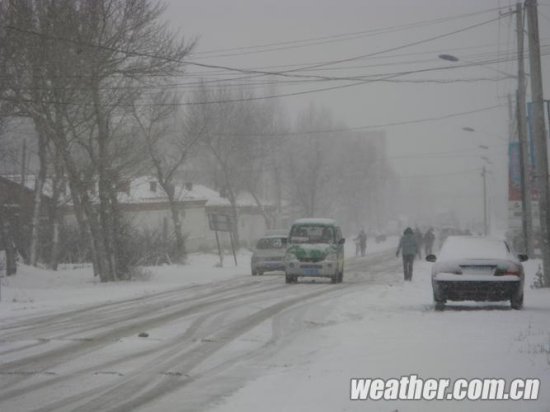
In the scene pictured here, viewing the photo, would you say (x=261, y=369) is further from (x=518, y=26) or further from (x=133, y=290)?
(x=518, y=26)

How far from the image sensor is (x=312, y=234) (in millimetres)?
29250

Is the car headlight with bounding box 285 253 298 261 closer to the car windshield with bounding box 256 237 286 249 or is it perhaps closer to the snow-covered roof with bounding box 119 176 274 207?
the car windshield with bounding box 256 237 286 249

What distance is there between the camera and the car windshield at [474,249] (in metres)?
17.0

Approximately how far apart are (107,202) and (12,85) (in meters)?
5.36

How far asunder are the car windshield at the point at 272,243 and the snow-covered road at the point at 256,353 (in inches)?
598

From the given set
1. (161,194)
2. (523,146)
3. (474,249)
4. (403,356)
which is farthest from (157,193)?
(403,356)

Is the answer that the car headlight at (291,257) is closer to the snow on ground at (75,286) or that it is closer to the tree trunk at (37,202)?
the snow on ground at (75,286)

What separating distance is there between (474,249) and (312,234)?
1214cm

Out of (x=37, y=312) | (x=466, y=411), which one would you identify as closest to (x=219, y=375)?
(x=466, y=411)

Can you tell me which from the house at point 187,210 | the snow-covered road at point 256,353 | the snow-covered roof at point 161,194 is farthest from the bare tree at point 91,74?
the snow-covered roof at point 161,194

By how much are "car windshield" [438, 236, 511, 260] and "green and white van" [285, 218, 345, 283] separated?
10086 mm

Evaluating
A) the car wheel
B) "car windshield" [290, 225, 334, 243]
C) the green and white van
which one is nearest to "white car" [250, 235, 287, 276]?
"car windshield" [290, 225, 334, 243]

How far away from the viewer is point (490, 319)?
1489cm

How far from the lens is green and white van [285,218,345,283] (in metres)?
28.4
